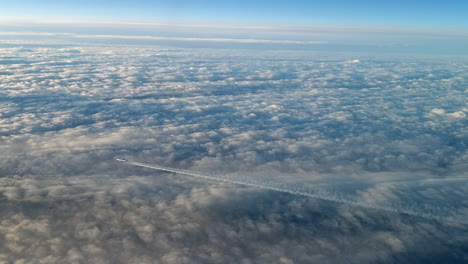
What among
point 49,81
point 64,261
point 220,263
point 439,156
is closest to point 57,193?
point 64,261

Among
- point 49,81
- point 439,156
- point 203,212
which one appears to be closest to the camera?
point 203,212

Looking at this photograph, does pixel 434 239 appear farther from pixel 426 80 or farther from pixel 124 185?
pixel 426 80

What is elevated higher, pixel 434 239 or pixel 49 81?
pixel 49 81

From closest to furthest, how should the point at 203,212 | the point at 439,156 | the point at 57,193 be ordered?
the point at 203,212
the point at 57,193
the point at 439,156

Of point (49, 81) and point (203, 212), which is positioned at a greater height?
point (49, 81)

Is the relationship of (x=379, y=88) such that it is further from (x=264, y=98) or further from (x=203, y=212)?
(x=203, y=212)

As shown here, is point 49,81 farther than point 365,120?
Yes

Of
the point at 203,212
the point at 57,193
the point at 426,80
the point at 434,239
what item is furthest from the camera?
the point at 426,80

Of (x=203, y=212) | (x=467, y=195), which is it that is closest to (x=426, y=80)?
(x=467, y=195)

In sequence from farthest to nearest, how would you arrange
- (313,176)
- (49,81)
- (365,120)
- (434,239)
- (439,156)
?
(49,81) → (365,120) → (439,156) → (313,176) → (434,239)
